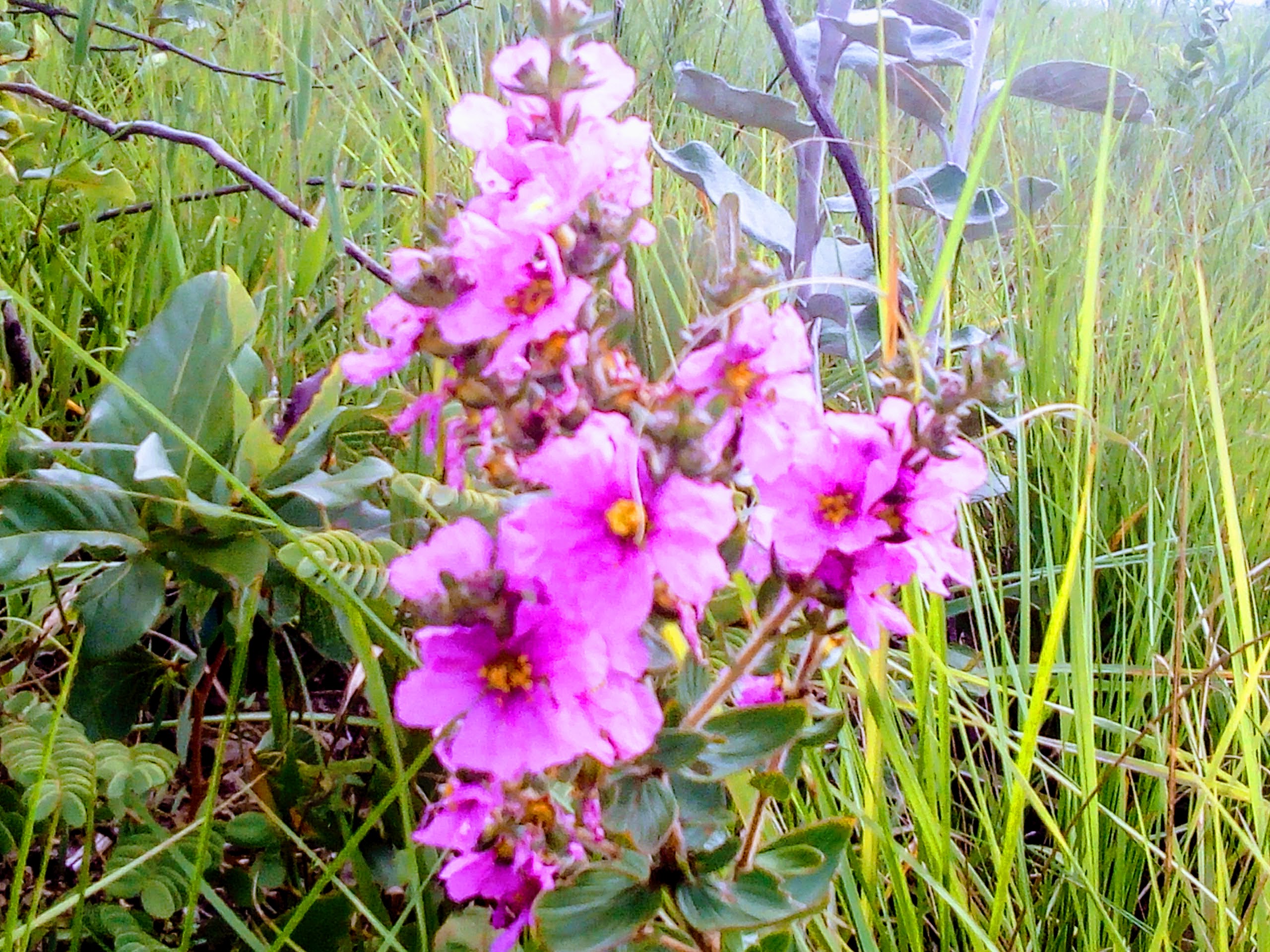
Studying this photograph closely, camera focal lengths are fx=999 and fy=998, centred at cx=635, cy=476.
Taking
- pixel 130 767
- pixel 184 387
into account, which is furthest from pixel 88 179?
pixel 130 767

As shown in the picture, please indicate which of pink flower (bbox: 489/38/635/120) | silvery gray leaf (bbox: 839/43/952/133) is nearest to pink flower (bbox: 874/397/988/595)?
pink flower (bbox: 489/38/635/120)

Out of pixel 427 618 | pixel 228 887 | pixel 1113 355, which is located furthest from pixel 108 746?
pixel 1113 355

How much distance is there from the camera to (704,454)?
0.39 meters

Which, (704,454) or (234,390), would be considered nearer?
(704,454)

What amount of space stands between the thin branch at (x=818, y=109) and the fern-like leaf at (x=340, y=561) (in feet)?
1.99

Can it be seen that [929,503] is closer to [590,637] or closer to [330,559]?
[590,637]

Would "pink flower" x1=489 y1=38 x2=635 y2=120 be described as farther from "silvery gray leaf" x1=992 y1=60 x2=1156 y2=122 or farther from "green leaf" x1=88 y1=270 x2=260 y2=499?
"silvery gray leaf" x1=992 y1=60 x2=1156 y2=122

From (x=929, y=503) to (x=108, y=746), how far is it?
551 millimetres

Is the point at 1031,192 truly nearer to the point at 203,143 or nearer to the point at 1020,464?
the point at 1020,464

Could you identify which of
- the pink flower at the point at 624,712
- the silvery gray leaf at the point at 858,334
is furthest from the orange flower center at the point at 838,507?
the silvery gray leaf at the point at 858,334

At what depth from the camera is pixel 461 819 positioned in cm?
56

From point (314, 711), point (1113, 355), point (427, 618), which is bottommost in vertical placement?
point (314, 711)

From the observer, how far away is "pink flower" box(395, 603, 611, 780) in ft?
1.35

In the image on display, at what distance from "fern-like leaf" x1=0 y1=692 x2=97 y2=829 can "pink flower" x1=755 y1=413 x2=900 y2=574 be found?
16.5 inches
